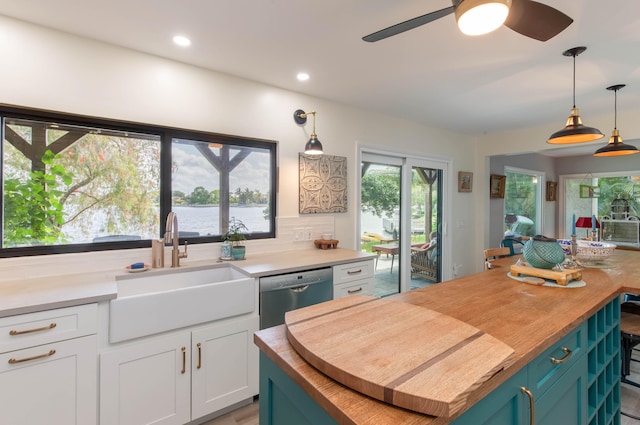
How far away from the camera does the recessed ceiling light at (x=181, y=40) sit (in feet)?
6.59

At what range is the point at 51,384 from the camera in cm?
144

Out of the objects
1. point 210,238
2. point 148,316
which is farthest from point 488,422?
point 210,238

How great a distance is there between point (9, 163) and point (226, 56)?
1.54 meters

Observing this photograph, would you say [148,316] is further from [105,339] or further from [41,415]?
[41,415]

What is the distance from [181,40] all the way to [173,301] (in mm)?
1699

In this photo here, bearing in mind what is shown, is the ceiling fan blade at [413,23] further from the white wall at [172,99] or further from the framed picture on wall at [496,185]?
the framed picture on wall at [496,185]

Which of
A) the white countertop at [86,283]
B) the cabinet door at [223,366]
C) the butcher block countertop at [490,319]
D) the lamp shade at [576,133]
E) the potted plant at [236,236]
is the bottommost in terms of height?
the cabinet door at [223,366]

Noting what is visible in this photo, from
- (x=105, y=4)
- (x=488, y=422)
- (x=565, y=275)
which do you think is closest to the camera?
(x=488, y=422)

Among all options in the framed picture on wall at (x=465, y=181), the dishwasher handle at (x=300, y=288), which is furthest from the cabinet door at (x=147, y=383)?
the framed picture on wall at (x=465, y=181)

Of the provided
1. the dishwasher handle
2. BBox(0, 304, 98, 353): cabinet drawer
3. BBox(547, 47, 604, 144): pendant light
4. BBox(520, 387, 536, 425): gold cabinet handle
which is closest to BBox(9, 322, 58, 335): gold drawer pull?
BBox(0, 304, 98, 353): cabinet drawer

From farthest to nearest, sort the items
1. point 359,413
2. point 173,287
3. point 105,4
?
point 173,287
point 105,4
point 359,413

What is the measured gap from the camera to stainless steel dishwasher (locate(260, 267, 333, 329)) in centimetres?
207

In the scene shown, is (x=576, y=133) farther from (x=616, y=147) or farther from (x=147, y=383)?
(x=147, y=383)

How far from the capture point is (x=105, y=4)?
168cm
